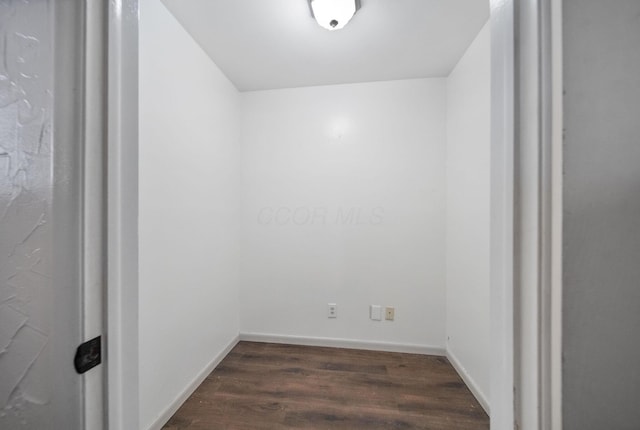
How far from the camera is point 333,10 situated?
1305 mm

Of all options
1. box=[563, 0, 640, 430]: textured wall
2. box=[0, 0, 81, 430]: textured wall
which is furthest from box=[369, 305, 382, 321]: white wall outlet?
box=[0, 0, 81, 430]: textured wall

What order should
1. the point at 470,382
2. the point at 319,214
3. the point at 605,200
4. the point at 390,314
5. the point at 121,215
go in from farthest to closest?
1. the point at 319,214
2. the point at 390,314
3. the point at 470,382
4. the point at 121,215
5. the point at 605,200

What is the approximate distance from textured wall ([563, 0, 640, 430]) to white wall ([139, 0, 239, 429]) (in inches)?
63.3

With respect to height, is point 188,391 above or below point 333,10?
below

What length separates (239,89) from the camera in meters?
2.31

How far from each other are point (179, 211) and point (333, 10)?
1.53 metres

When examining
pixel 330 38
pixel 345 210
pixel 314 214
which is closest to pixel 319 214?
pixel 314 214

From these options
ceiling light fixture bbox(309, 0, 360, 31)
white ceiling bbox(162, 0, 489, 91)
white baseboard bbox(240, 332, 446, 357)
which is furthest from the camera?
white baseboard bbox(240, 332, 446, 357)

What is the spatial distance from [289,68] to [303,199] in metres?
1.15

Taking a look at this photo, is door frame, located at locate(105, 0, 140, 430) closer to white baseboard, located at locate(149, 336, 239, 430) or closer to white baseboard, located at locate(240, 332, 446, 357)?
white baseboard, located at locate(149, 336, 239, 430)

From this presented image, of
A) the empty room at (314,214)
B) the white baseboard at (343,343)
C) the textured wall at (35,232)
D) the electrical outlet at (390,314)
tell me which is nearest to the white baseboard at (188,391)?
the empty room at (314,214)

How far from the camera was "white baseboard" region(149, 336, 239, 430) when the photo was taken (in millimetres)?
1365

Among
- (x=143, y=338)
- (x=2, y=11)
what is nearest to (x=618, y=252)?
(x=2, y=11)

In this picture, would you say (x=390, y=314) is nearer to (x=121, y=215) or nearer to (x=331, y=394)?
(x=331, y=394)
